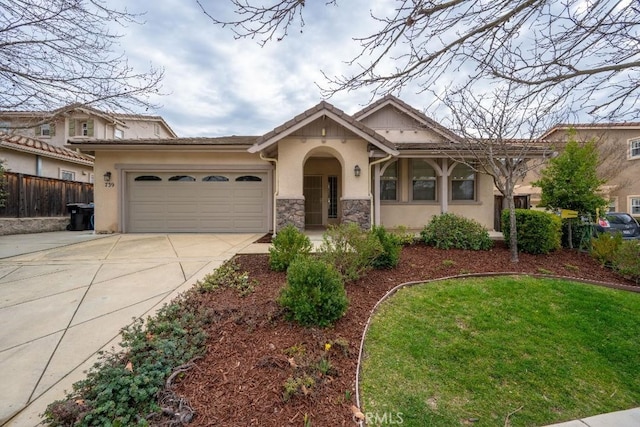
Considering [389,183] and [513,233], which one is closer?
[513,233]

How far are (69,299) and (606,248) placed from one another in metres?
10.7

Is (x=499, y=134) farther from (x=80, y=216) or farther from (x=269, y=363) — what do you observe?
(x=80, y=216)

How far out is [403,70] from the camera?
3779 millimetres

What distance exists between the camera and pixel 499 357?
3.35 meters

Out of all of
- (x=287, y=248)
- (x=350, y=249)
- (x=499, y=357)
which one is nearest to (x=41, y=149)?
(x=287, y=248)

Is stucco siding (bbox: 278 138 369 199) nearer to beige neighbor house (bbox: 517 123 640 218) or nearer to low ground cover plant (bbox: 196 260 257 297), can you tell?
low ground cover plant (bbox: 196 260 257 297)

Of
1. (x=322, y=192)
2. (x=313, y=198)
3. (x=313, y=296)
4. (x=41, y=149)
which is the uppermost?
(x=41, y=149)

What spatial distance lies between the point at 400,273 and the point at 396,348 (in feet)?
8.57

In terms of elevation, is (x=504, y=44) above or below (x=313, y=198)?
above

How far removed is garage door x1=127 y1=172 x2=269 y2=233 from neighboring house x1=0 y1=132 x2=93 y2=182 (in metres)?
3.20

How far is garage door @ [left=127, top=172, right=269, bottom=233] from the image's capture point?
11562mm

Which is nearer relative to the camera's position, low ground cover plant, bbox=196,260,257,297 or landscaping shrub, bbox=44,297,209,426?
landscaping shrub, bbox=44,297,209,426

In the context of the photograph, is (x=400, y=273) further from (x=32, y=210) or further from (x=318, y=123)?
(x=32, y=210)

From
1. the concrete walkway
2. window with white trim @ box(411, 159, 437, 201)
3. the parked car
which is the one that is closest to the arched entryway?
window with white trim @ box(411, 159, 437, 201)
